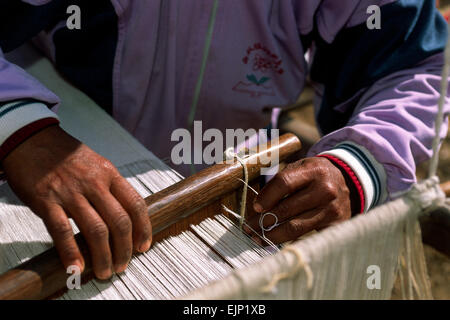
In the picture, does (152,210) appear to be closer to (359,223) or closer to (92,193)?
(92,193)

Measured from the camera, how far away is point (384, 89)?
0.93m

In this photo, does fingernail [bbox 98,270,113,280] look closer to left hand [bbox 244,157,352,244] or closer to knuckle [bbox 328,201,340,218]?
left hand [bbox 244,157,352,244]

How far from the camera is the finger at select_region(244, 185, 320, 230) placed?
0.67 metres

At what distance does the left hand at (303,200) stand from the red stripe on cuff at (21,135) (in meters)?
0.35

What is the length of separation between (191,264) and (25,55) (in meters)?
0.78

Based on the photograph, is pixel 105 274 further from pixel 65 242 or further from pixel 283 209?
pixel 283 209

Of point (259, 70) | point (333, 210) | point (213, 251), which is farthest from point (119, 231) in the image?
point (259, 70)

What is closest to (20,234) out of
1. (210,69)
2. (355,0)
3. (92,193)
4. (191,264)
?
(92,193)

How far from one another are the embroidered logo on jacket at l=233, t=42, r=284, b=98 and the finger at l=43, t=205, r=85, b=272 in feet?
2.08

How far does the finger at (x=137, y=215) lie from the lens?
0.56m

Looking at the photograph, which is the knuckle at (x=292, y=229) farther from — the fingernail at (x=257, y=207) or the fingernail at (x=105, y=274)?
the fingernail at (x=105, y=274)

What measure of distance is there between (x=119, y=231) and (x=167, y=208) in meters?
0.07

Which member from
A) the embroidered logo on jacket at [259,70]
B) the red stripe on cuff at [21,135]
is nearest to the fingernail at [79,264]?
the red stripe on cuff at [21,135]
